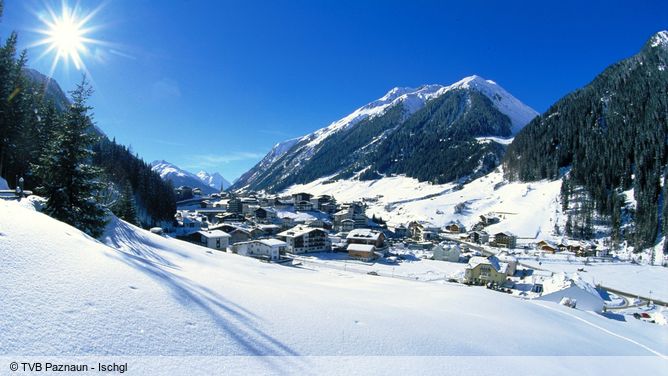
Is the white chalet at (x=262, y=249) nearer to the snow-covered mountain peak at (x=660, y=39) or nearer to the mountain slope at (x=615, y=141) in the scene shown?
the mountain slope at (x=615, y=141)

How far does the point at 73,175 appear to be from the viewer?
55.9ft

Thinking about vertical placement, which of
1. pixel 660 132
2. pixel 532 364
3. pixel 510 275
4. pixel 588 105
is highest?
pixel 588 105

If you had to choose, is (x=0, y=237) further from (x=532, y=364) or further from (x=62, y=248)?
(x=532, y=364)

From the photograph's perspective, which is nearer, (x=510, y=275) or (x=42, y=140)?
(x=42, y=140)

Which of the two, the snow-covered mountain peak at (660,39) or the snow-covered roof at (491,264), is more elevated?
the snow-covered mountain peak at (660,39)

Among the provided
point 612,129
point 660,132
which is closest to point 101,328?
point 660,132

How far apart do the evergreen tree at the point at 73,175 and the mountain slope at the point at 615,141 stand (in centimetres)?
10424

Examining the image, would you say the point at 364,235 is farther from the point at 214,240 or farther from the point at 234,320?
the point at 234,320

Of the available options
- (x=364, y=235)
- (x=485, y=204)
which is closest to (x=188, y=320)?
(x=364, y=235)

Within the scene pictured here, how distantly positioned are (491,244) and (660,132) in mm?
67219

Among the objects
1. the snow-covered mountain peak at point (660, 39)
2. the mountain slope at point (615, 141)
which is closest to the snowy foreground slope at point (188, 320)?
the mountain slope at point (615, 141)

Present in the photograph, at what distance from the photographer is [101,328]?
4.21 metres

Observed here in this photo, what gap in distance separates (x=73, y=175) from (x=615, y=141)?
144 metres

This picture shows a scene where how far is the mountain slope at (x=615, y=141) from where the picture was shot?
287ft
